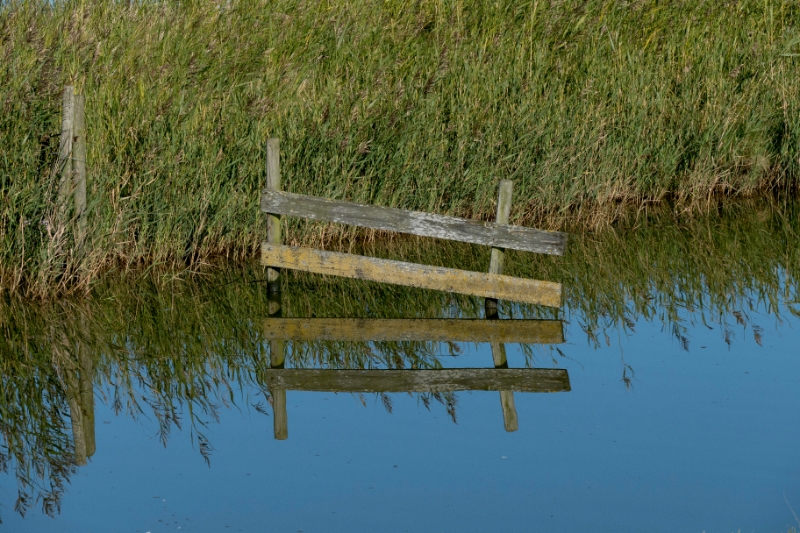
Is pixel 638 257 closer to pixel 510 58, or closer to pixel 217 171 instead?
pixel 510 58

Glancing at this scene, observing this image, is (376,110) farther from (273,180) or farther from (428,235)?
(428,235)

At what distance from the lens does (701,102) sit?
12.0 meters

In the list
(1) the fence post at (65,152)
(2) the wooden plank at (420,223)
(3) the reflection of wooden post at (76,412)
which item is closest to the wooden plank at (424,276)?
(2) the wooden plank at (420,223)

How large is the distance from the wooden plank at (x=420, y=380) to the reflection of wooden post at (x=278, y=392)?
164mm

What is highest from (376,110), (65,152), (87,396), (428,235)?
(376,110)

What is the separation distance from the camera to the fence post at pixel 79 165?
8016mm

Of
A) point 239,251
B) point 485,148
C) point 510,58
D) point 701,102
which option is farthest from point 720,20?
point 239,251

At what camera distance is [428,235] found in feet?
25.4

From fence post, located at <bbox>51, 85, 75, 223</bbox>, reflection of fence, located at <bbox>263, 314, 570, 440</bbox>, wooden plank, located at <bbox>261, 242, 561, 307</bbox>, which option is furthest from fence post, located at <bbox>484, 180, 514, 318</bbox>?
fence post, located at <bbox>51, 85, 75, 223</bbox>

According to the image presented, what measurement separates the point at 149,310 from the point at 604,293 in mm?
3474

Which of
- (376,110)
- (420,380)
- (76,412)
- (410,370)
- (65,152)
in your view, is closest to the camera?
(76,412)

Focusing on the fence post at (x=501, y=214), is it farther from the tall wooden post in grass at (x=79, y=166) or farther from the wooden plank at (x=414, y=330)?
the tall wooden post in grass at (x=79, y=166)

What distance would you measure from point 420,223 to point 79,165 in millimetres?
2557

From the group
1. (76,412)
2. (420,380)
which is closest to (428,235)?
(420,380)
